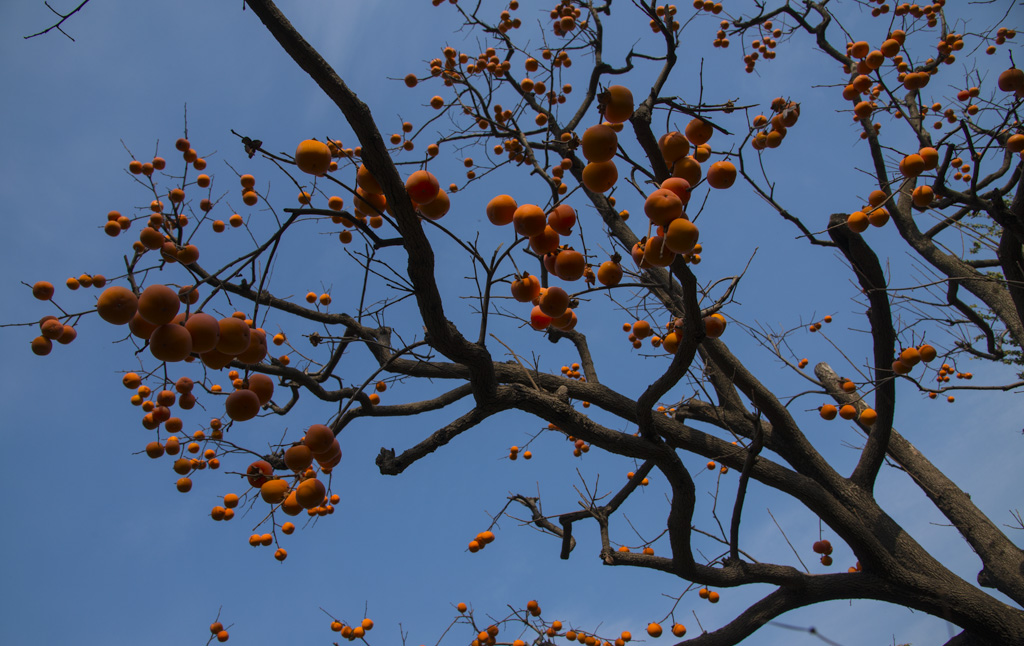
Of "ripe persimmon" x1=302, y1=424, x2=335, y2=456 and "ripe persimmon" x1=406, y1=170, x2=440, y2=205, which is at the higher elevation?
"ripe persimmon" x1=406, y1=170, x2=440, y2=205

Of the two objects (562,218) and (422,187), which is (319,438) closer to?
(422,187)

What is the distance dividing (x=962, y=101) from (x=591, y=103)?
11.4 feet

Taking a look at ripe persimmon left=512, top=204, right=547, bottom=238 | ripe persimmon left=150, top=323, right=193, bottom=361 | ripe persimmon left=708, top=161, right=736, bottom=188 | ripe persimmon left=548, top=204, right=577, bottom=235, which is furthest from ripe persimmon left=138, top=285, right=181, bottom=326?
ripe persimmon left=708, top=161, right=736, bottom=188

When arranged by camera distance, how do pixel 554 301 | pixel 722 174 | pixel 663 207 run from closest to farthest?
pixel 663 207 → pixel 722 174 → pixel 554 301

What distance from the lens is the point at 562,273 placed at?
2.06m

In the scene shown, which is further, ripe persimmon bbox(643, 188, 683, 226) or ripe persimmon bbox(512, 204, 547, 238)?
ripe persimmon bbox(512, 204, 547, 238)

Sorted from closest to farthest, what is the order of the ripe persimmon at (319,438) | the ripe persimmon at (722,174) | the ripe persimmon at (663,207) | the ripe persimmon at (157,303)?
the ripe persimmon at (157,303), the ripe persimmon at (663,207), the ripe persimmon at (319,438), the ripe persimmon at (722,174)

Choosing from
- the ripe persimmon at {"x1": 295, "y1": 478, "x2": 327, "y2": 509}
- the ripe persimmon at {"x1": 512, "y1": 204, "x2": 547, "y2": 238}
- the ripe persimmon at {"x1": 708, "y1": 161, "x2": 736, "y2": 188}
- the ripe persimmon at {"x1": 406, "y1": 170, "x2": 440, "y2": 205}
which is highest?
the ripe persimmon at {"x1": 708, "y1": 161, "x2": 736, "y2": 188}

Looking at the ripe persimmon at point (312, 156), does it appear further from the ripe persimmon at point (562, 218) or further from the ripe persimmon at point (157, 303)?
the ripe persimmon at point (562, 218)

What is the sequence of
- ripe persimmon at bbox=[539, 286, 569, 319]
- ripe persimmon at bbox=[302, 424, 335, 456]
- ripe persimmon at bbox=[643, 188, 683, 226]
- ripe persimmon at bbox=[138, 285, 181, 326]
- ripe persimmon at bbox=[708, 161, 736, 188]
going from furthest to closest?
1. ripe persimmon at bbox=[539, 286, 569, 319]
2. ripe persimmon at bbox=[708, 161, 736, 188]
3. ripe persimmon at bbox=[302, 424, 335, 456]
4. ripe persimmon at bbox=[643, 188, 683, 226]
5. ripe persimmon at bbox=[138, 285, 181, 326]

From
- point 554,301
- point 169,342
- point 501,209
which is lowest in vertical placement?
point 169,342

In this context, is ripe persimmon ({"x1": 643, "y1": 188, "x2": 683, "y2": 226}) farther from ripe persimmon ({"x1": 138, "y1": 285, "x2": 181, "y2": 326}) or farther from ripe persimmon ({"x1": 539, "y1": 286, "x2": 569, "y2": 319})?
ripe persimmon ({"x1": 138, "y1": 285, "x2": 181, "y2": 326})

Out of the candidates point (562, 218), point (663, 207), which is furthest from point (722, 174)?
point (562, 218)

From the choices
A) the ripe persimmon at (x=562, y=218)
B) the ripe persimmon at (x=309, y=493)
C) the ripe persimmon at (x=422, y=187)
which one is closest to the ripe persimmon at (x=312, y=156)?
the ripe persimmon at (x=422, y=187)
